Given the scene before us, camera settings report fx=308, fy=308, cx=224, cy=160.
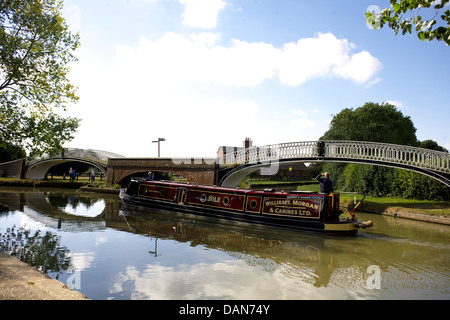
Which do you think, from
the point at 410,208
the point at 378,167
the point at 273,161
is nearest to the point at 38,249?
the point at 273,161

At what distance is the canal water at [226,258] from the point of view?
16.4 feet

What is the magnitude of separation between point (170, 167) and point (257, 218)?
9.72 meters

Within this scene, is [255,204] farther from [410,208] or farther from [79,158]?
[79,158]

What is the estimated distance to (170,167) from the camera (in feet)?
61.6

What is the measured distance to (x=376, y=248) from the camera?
25.5 feet

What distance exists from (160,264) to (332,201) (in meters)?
5.34

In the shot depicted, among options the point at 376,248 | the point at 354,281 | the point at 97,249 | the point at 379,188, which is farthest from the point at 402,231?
the point at 97,249

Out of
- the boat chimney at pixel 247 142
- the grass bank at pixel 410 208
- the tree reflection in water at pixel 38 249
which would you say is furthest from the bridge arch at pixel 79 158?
the grass bank at pixel 410 208

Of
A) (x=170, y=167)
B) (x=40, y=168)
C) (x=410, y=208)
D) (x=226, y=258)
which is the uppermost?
(x=170, y=167)

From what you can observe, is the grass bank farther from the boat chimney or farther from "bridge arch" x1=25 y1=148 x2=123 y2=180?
"bridge arch" x1=25 y1=148 x2=123 y2=180

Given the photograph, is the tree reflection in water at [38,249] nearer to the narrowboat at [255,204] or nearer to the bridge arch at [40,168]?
the narrowboat at [255,204]

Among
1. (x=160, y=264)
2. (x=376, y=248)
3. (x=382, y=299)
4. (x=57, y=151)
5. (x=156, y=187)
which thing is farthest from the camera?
(x=156, y=187)

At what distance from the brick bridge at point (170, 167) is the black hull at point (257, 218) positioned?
15.4 feet
